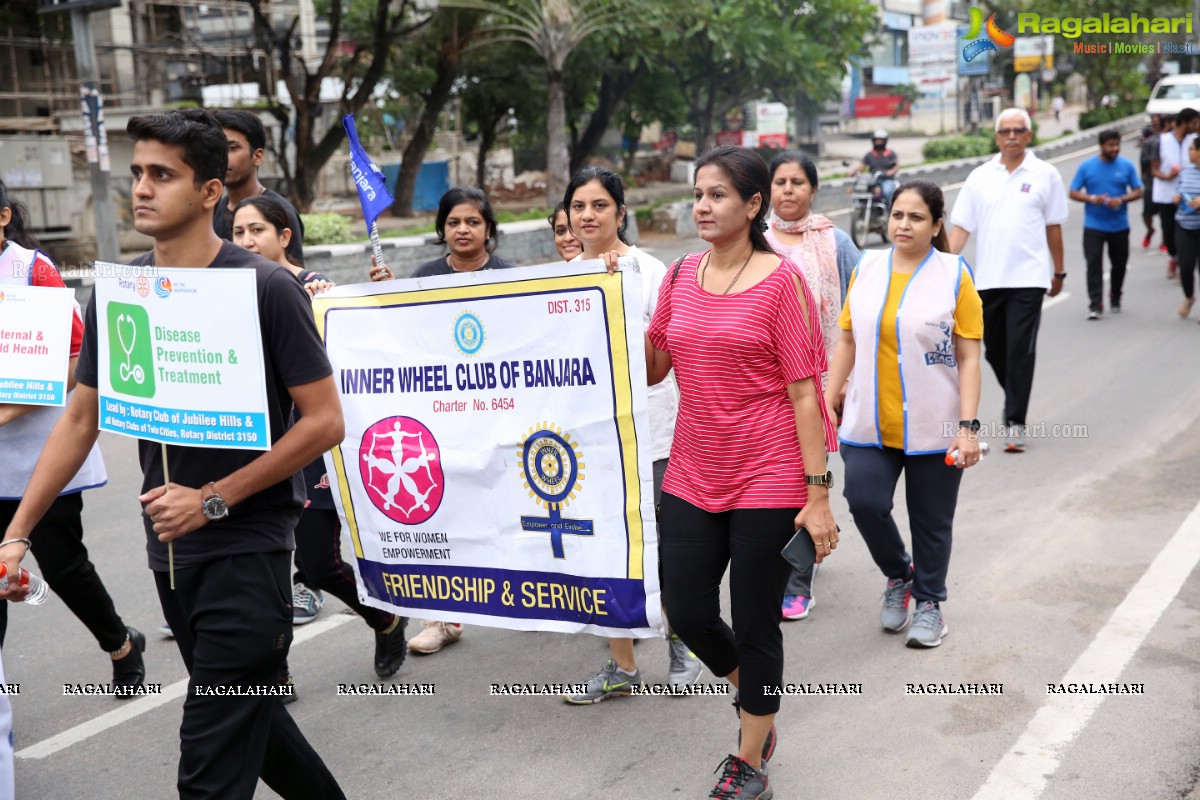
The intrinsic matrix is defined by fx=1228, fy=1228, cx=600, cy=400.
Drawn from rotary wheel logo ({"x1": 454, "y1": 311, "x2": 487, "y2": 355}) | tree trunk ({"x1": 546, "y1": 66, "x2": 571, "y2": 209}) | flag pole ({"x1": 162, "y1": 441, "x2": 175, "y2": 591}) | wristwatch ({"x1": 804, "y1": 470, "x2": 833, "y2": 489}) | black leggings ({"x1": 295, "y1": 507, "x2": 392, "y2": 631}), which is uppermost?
tree trunk ({"x1": 546, "y1": 66, "x2": 571, "y2": 209})

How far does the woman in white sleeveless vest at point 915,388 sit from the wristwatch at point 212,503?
8.78 ft

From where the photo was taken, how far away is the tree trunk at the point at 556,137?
22.3 m

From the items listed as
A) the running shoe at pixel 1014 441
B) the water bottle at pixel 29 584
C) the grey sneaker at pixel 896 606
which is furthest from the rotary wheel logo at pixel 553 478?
the running shoe at pixel 1014 441

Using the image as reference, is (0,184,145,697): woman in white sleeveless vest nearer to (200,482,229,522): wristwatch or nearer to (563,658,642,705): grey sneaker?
(200,482,229,522): wristwatch

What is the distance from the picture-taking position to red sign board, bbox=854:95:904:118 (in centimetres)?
5953

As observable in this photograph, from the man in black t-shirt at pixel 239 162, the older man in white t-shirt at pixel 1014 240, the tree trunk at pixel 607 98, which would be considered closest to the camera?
the man in black t-shirt at pixel 239 162

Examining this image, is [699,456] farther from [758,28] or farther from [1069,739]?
[758,28]

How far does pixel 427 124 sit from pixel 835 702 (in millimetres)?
22330

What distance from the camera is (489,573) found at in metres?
3.91

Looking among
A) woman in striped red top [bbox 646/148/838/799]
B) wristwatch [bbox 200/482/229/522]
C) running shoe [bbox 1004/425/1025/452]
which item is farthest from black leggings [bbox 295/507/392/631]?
running shoe [bbox 1004/425/1025/452]

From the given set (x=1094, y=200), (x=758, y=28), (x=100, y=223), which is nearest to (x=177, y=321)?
(x=1094, y=200)

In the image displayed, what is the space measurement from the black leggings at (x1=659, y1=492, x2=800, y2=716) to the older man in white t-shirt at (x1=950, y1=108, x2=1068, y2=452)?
448 cm

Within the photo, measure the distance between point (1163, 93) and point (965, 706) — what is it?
110ft

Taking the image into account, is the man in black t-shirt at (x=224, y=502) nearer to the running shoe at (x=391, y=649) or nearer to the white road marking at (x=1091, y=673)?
the running shoe at (x=391, y=649)
